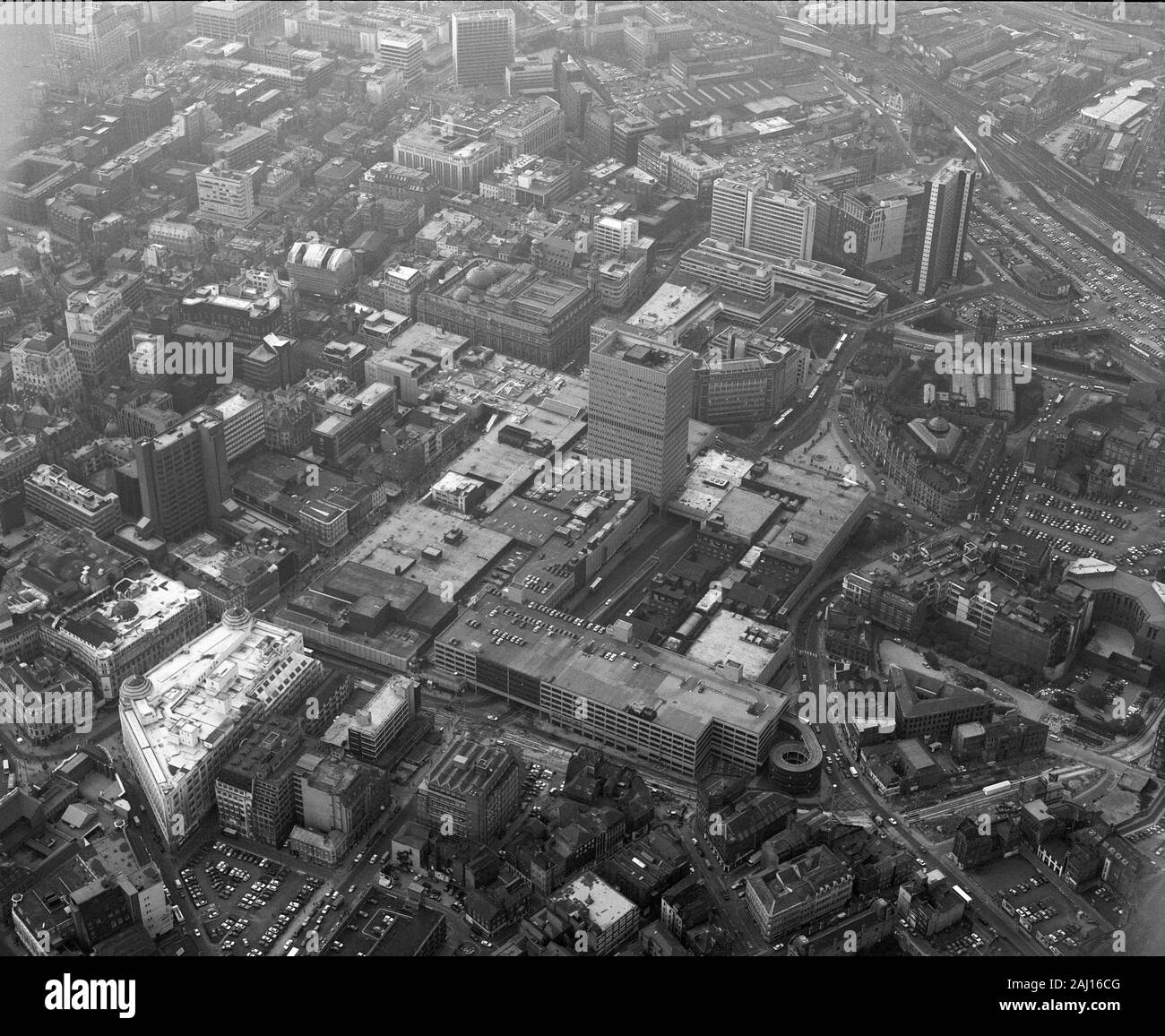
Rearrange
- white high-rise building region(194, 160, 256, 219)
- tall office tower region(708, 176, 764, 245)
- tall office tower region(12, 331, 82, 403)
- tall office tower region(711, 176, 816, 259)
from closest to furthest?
tall office tower region(12, 331, 82, 403) < tall office tower region(711, 176, 816, 259) < tall office tower region(708, 176, 764, 245) < white high-rise building region(194, 160, 256, 219)

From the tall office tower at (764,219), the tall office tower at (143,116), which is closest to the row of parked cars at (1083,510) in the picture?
the tall office tower at (764,219)

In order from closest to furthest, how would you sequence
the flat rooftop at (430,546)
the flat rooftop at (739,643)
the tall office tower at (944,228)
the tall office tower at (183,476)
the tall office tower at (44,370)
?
1. the flat rooftop at (739,643)
2. the flat rooftop at (430,546)
3. the tall office tower at (183,476)
4. the tall office tower at (44,370)
5. the tall office tower at (944,228)

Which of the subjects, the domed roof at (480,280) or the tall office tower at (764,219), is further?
the tall office tower at (764,219)

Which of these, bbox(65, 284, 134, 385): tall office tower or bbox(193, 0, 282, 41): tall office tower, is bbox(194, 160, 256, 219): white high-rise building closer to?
bbox(65, 284, 134, 385): tall office tower

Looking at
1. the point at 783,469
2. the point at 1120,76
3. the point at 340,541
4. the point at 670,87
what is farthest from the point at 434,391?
the point at 1120,76

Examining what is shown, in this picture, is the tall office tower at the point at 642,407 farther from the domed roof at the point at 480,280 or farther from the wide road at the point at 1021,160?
the wide road at the point at 1021,160


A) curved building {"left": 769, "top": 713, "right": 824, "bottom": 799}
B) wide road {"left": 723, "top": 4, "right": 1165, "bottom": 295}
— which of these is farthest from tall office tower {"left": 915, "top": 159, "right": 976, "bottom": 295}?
curved building {"left": 769, "top": 713, "right": 824, "bottom": 799}

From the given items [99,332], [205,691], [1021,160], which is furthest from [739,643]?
[1021,160]
